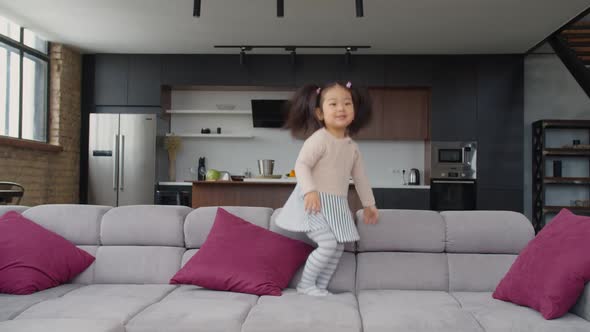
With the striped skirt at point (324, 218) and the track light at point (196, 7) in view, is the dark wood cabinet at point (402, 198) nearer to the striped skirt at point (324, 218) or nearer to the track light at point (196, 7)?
the track light at point (196, 7)

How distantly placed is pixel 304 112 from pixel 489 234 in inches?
38.7

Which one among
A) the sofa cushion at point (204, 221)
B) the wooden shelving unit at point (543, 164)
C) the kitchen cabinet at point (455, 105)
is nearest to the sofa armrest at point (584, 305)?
the sofa cushion at point (204, 221)

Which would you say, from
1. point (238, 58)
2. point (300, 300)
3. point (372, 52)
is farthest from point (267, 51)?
point (300, 300)

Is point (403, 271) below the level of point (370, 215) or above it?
below

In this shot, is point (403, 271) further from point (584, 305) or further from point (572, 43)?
point (572, 43)

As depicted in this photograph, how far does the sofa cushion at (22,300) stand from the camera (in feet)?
6.08

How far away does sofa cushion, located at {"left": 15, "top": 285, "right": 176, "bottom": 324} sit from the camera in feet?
5.97

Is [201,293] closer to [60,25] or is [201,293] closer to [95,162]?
[60,25]

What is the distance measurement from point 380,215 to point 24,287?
1.49 m

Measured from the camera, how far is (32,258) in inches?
85.9

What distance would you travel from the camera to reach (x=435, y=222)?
93.3 inches

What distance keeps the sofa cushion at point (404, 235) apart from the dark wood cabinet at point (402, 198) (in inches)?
174

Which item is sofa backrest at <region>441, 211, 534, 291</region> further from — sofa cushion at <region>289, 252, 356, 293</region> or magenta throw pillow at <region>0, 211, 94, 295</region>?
magenta throw pillow at <region>0, 211, 94, 295</region>

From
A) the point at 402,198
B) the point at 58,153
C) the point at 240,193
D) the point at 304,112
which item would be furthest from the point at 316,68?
the point at 304,112
